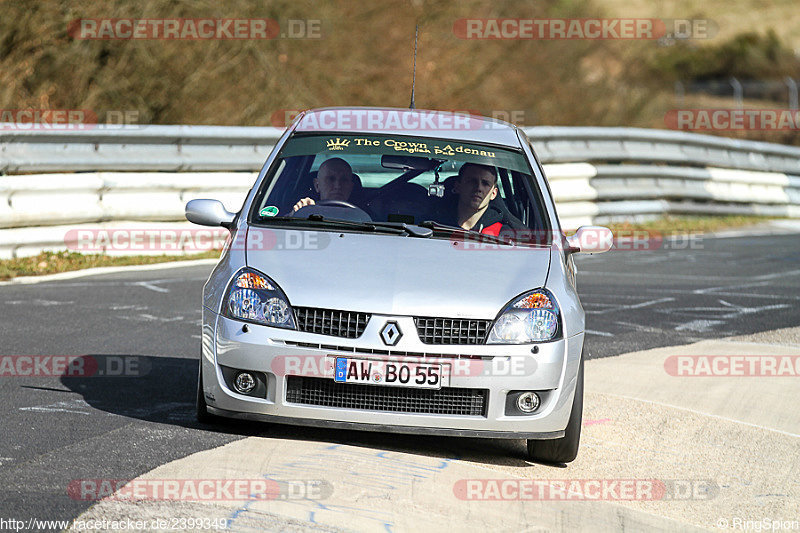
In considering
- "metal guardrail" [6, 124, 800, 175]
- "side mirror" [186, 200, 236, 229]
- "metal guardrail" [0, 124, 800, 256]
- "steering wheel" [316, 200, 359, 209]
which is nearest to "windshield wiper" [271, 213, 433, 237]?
"steering wheel" [316, 200, 359, 209]

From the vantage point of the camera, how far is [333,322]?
203 inches

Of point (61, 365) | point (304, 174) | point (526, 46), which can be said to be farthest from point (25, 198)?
point (526, 46)

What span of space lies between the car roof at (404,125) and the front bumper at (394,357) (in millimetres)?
1715

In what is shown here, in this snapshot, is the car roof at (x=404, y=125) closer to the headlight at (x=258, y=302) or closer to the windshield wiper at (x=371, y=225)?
the windshield wiper at (x=371, y=225)

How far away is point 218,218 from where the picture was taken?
20.2 feet

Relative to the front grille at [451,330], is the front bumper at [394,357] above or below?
below

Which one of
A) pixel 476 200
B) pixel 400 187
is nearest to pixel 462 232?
pixel 476 200

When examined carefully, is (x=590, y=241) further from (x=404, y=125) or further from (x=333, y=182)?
(x=333, y=182)

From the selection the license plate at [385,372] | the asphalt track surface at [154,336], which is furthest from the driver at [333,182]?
the license plate at [385,372]

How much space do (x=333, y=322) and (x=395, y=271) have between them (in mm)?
414

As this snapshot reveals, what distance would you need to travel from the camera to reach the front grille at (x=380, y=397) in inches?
205

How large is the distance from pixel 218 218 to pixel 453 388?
5.61 ft

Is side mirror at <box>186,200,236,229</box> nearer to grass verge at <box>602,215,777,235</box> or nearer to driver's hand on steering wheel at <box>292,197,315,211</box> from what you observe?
driver's hand on steering wheel at <box>292,197,315,211</box>

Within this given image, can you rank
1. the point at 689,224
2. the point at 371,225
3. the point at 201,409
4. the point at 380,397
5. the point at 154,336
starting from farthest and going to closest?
the point at 689,224, the point at 154,336, the point at 371,225, the point at 201,409, the point at 380,397
